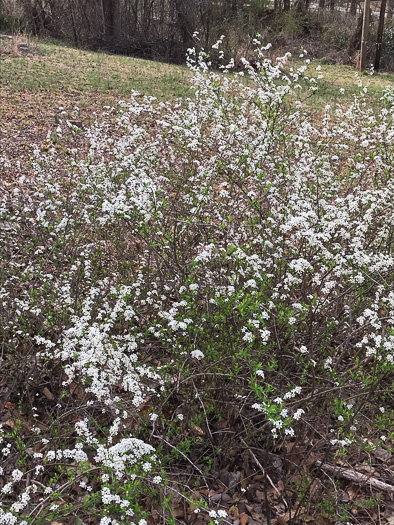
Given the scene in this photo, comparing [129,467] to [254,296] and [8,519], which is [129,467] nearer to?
[8,519]

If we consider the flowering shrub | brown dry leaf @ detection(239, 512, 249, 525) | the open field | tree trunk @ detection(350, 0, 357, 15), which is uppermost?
tree trunk @ detection(350, 0, 357, 15)

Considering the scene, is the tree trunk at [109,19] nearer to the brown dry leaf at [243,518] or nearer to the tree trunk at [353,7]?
the tree trunk at [353,7]

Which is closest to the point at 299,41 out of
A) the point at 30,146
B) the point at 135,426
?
the point at 30,146

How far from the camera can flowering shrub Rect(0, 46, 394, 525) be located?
2938mm

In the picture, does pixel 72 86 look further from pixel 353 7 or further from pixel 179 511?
pixel 353 7

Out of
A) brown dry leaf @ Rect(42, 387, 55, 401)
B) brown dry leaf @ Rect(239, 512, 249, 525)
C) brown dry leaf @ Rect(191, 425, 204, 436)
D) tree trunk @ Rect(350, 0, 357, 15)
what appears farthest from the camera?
tree trunk @ Rect(350, 0, 357, 15)

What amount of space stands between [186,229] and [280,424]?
7.69ft

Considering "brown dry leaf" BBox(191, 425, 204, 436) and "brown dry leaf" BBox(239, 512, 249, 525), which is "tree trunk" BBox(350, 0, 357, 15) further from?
"brown dry leaf" BBox(239, 512, 249, 525)

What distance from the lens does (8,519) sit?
85.9 inches

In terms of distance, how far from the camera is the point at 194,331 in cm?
344

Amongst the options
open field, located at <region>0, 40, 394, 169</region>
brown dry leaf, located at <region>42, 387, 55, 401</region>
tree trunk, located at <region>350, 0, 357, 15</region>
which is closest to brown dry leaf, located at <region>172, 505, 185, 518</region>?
brown dry leaf, located at <region>42, 387, 55, 401</region>

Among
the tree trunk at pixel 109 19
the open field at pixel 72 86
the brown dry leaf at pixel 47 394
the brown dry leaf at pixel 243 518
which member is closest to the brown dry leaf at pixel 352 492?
the brown dry leaf at pixel 243 518

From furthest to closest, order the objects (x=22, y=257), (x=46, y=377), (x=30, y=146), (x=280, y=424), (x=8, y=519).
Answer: (x=30, y=146) < (x=22, y=257) < (x=46, y=377) < (x=280, y=424) < (x=8, y=519)

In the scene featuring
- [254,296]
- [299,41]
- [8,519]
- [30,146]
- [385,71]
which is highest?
[299,41]
